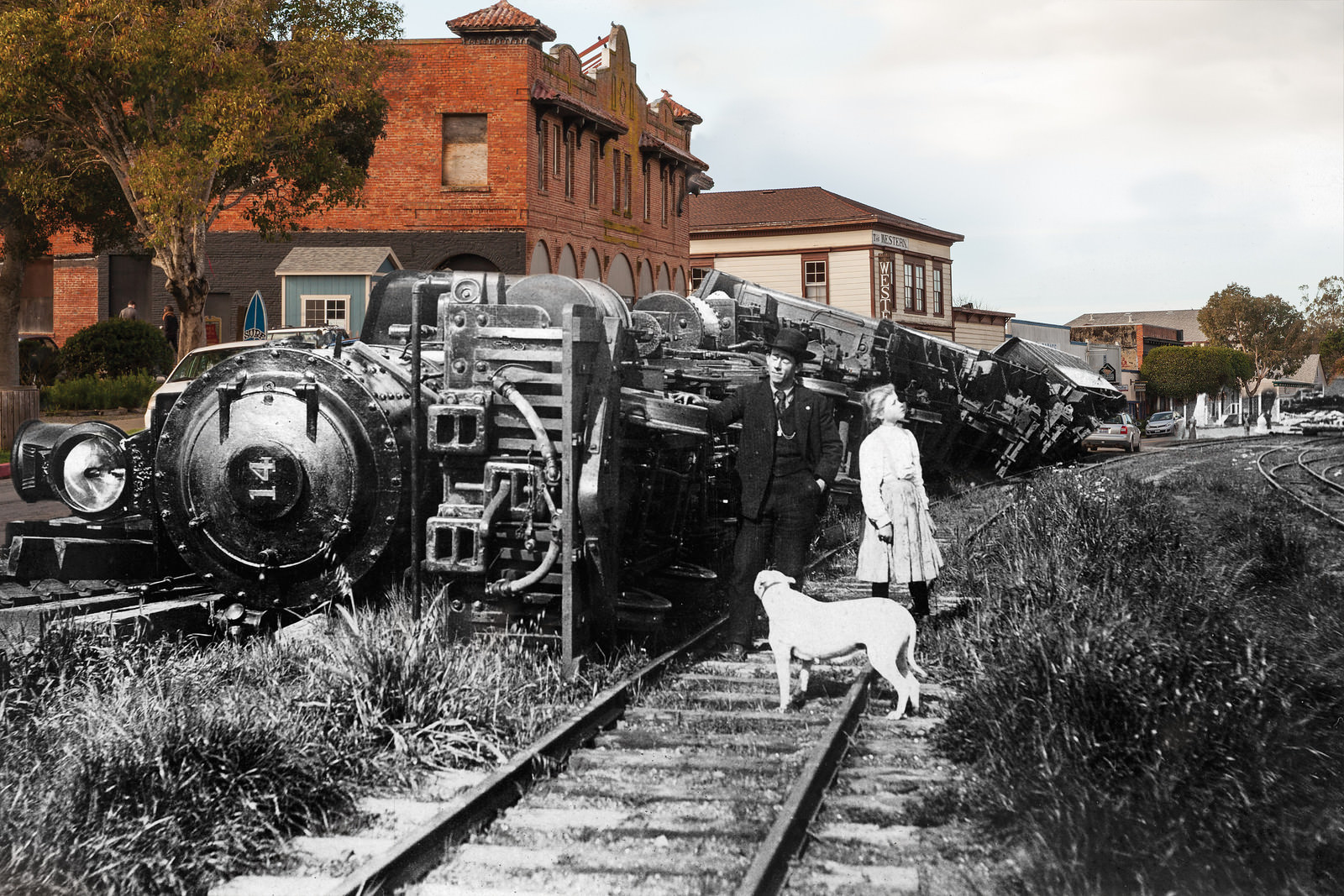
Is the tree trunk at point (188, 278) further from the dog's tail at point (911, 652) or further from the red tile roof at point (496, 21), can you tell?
the dog's tail at point (911, 652)

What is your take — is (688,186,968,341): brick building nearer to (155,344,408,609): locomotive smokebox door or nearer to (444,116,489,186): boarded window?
(444,116,489,186): boarded window

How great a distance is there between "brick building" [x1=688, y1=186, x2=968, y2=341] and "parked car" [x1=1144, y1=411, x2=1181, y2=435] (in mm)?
14183

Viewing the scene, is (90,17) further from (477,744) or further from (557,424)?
(477,744)

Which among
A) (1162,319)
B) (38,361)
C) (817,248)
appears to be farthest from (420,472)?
(1162,319)

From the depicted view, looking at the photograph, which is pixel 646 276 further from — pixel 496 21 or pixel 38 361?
pixel 38 361

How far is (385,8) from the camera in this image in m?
22.5

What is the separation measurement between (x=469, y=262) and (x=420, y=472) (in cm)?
2764

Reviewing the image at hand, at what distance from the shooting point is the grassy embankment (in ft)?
14.8

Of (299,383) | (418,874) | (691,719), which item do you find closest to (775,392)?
(691,719)

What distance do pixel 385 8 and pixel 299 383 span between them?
17.1 m

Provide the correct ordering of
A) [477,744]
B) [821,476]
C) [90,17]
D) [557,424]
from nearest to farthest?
[477,744], [557,424], [821,476], [90,17]

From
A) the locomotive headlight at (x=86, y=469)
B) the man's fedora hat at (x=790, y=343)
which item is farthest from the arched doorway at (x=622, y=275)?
the man's fedora hat at (x=790, y=343)

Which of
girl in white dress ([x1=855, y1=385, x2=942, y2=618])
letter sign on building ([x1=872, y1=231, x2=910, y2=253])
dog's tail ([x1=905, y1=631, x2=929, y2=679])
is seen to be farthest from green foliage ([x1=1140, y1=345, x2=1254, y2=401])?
dog's tail ([x1=905, y1=631, x2=929, y2=679])

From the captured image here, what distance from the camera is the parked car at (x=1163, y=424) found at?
59.7 meters
